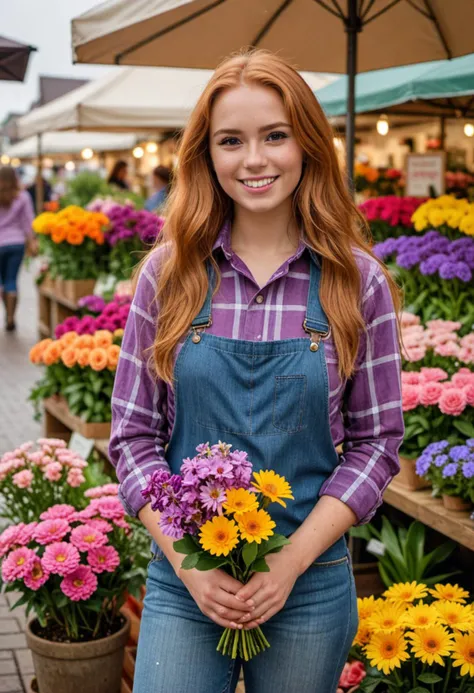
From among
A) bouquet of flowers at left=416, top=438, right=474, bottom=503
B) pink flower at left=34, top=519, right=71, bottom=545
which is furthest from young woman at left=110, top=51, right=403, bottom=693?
pink flower at left=34, top=519, right=71, bottom=545

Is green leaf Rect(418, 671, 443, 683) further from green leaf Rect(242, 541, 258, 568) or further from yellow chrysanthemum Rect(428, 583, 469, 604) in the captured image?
green leaf Rect(242, 541, 258, 568)

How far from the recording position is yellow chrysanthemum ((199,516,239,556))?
153cm

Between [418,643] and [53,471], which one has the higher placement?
[53,471]

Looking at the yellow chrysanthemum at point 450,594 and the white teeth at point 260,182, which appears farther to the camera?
the yellow chrysanthemum at point 450,594

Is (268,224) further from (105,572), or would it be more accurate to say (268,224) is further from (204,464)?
(105,572)

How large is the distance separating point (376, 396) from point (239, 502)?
1.33 feet

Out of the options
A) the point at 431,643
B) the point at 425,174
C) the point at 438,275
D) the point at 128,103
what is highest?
the point at 128,103

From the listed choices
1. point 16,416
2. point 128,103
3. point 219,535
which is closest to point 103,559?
point 219,535

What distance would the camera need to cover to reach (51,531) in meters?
2.80

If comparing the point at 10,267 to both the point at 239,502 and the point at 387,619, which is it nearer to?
the point at 387,619

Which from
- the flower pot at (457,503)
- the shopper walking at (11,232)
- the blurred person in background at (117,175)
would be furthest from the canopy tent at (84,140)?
the flower pot at (457,503)

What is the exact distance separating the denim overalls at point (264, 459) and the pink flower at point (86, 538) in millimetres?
1007

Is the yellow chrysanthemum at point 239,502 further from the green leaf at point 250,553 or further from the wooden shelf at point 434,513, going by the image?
the wooden shelf at point 434,513

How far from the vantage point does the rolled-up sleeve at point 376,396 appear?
1783 mm
